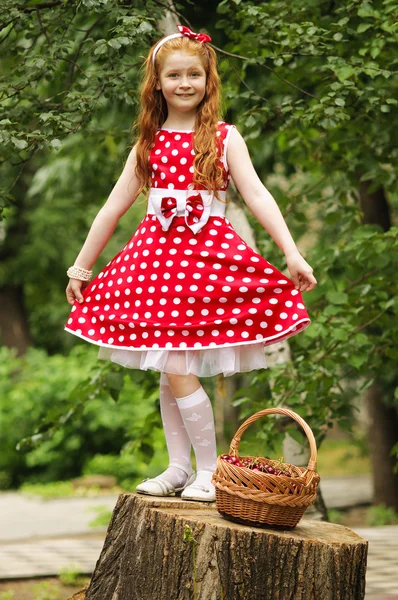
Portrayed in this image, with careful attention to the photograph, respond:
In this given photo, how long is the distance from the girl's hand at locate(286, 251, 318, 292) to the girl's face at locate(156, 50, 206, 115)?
2.35 ft

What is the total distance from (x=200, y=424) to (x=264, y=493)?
543 mm

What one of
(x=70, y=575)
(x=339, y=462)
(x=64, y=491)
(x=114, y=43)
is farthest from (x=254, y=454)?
(x=339, y=462)

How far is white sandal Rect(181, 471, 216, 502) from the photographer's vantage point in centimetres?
349

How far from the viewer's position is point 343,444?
1659 centimetres

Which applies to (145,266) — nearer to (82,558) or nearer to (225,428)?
(82,558)

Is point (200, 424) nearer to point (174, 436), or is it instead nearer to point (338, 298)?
point (174, 436)

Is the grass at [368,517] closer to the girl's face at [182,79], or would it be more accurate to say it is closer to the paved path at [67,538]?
the paved path at [67,538]

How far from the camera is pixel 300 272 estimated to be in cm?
339

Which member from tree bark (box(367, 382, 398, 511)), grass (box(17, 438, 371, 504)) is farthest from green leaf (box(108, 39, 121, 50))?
tree bark (box(367, 382, 398, 511))

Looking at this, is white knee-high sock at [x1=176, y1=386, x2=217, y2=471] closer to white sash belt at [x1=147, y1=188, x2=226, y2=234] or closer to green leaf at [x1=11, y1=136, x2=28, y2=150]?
white sash belt at [x1=147, y1=188, x2=226, y2=234]

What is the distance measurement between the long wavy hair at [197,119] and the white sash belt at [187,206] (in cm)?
4

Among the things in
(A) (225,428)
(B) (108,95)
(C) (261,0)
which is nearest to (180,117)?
(B) (108,95)

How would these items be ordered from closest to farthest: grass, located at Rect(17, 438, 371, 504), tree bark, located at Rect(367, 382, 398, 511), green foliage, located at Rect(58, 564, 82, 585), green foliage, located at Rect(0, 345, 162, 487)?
1. grass, located at Rect(17, 438, 371, 504)
2. green foliage, located at Rect(58, 564, 82, 585)
3. tree bark, located at Rect(367, 382, 398, 511)
4. green foliage, located at Rect(0, 345, 162, 487)

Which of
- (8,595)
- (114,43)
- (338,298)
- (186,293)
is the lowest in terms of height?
(8,595)
